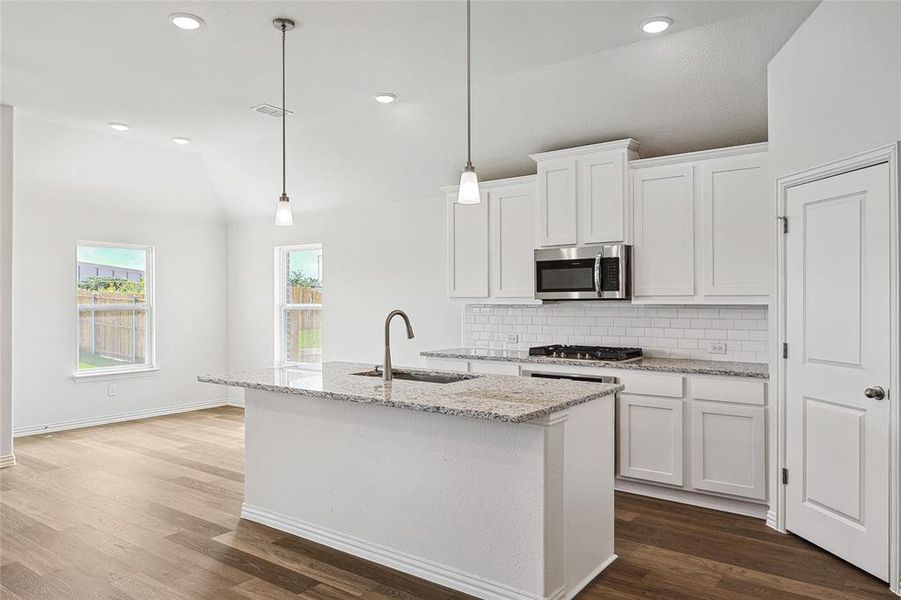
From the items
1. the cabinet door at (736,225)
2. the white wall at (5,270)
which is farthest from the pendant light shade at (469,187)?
the white wall at (5,270)

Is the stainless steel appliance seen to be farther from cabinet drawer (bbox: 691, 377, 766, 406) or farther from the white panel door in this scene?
the white panel door

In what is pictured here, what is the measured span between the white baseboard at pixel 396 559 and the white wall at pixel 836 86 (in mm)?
2438

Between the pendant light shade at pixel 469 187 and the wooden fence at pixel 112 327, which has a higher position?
the pendant light shade at pixel 469 187

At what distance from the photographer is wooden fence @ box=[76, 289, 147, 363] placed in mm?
6555

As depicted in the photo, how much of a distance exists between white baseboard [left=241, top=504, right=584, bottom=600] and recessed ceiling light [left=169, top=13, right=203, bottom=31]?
2.84m

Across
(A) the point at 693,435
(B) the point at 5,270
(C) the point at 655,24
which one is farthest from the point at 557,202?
(B) the point at 5,270

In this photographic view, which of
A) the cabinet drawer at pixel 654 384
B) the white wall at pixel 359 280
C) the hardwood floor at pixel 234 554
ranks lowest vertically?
the hardwood floor at pixel 234 554

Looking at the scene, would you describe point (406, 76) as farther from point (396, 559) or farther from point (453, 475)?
point (396, 559)

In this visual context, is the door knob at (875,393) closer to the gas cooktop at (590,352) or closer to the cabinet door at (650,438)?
the cabinet door at (650,438)

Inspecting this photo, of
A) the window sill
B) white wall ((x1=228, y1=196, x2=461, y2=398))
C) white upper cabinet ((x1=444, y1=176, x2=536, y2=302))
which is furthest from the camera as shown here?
the window sill

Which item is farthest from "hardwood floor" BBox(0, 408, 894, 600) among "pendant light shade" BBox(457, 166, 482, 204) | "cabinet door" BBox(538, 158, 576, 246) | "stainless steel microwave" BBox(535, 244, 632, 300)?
"cabinet door" BBox(538, 158, 576, 246)

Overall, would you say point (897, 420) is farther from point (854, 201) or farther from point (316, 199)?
point (316, 199)

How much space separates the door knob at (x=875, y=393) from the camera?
287 cm

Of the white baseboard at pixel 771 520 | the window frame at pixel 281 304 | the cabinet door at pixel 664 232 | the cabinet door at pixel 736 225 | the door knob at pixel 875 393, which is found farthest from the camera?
the window frame at pixel 281 304
